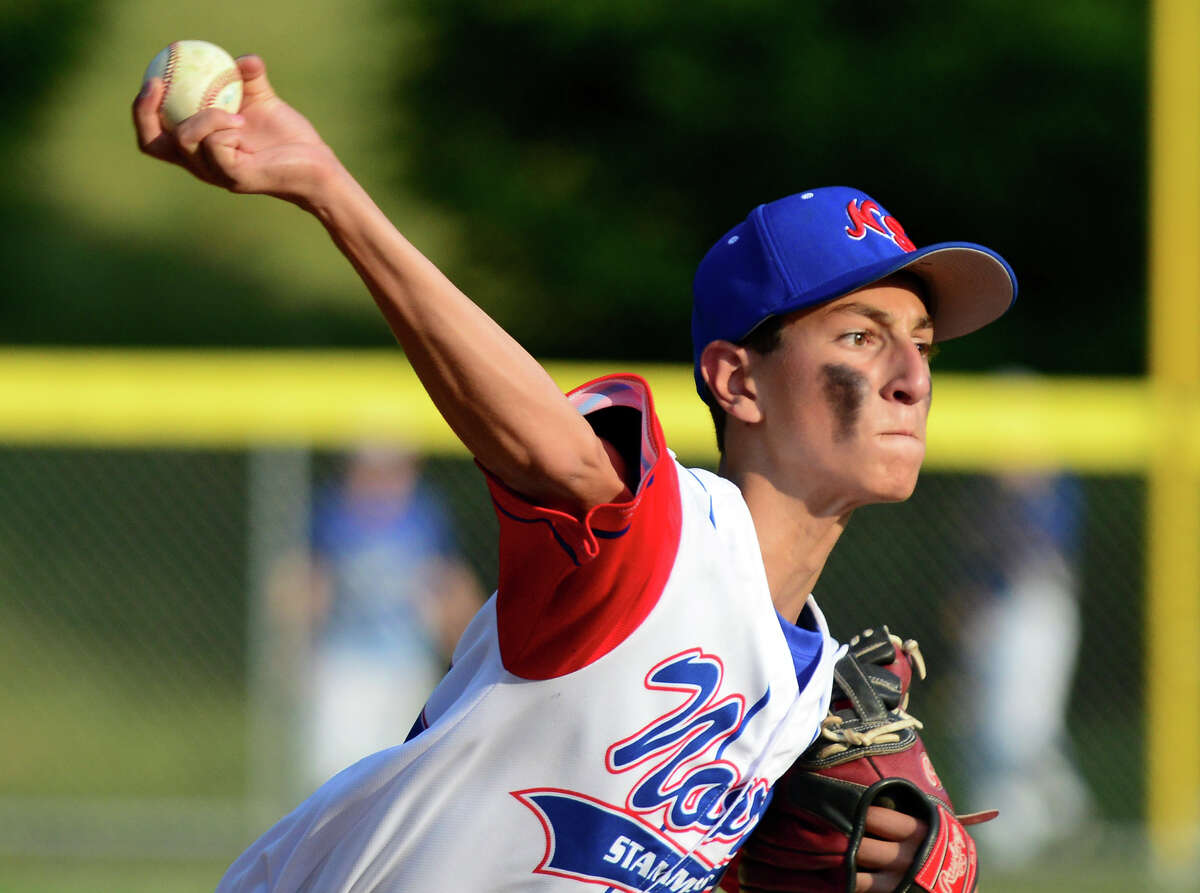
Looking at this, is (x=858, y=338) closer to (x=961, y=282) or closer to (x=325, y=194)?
(x=961, y=282)

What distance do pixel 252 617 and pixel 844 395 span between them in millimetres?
5789

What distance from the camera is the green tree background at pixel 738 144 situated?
45.2 ft

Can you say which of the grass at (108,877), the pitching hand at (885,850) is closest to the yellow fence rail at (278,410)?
the grass at (108,877)

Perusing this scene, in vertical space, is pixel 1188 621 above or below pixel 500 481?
above

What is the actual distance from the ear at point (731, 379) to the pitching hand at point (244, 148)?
3.45 ft

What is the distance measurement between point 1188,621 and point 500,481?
23.0 feet

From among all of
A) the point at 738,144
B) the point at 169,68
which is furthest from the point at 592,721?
the point at 738,144

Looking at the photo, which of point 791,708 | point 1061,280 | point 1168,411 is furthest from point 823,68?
point 791,708

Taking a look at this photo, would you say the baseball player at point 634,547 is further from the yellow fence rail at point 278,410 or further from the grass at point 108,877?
the yellow fence rail at point 278,410

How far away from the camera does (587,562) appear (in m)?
2.25

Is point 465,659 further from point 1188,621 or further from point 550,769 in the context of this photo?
point 1188,621

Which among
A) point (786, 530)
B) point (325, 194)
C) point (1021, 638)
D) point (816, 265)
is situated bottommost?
point (786, 530)

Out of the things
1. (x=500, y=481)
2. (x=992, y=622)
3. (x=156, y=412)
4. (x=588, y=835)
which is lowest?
(x=588, y=835)

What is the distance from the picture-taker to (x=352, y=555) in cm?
813
